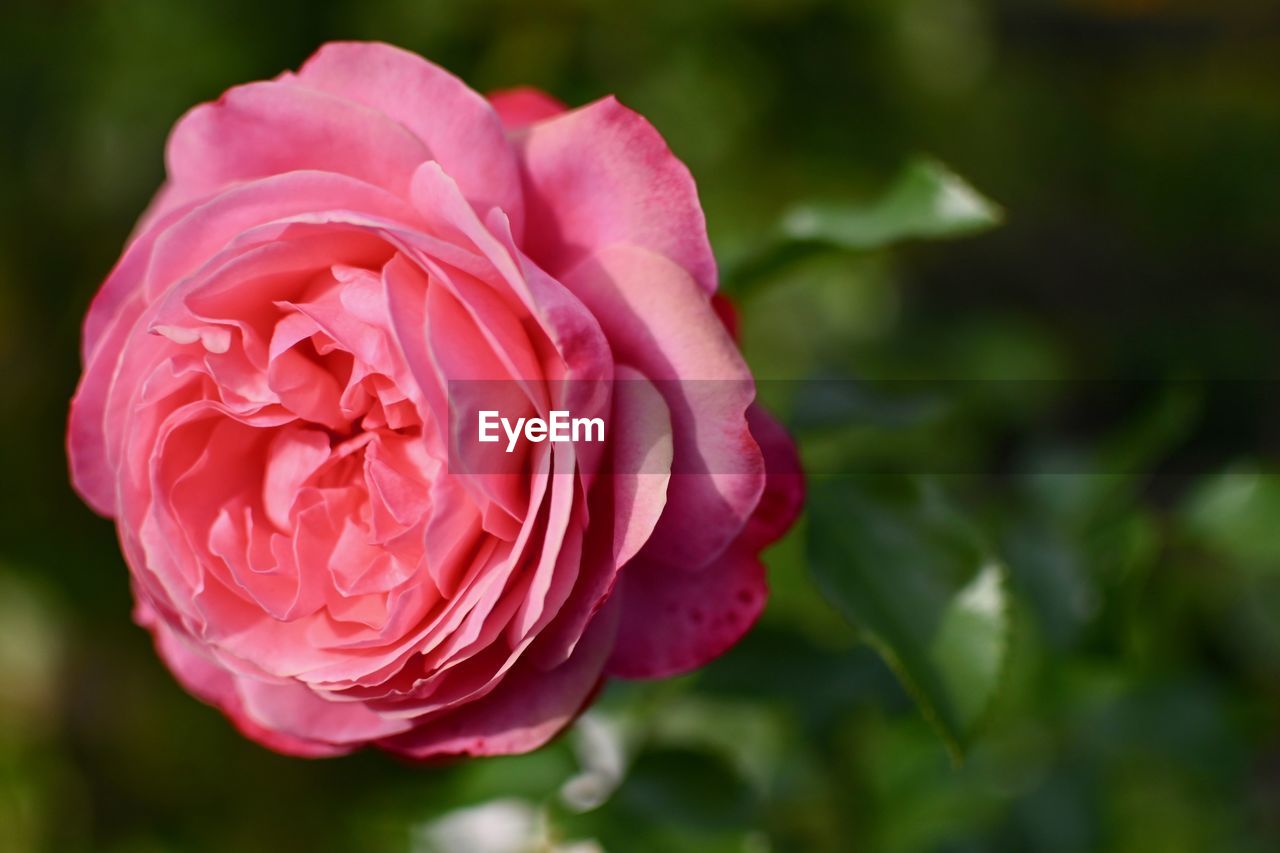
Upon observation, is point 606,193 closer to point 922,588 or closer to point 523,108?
point 523,108

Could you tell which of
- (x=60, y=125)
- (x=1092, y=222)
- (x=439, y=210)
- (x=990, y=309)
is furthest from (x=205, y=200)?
(x=1092, y=222)

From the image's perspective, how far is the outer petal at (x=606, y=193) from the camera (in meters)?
0.48

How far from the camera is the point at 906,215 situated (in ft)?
2.07

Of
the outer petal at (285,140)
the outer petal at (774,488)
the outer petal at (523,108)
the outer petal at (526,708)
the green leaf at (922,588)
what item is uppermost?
the outer petal at (285,140)

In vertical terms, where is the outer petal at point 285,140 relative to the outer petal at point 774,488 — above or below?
above

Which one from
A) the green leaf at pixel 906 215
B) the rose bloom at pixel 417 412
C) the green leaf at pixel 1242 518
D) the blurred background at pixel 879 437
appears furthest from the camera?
the green leaf at pixel 1242 518

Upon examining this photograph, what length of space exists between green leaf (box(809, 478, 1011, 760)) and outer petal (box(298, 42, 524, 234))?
0.23m

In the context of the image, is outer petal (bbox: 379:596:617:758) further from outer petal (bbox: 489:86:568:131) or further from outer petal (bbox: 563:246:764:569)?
outer petal (bbox: 489:86:568:131)

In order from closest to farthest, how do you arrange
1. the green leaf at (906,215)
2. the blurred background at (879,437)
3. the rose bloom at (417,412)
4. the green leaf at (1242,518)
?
the rose bloom at (417,412), the green leaf at (906,215), the blurred background at (879,437), the green leaf at (1242,518)

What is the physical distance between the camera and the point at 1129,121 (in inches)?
99.7

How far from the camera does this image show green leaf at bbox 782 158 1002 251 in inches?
24.0

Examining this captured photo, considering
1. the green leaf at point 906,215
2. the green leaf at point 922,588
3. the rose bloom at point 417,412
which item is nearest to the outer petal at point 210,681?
the rose bloom at point 417,412

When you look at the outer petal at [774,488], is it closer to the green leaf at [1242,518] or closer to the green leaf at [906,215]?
the green leaf at [906,215]

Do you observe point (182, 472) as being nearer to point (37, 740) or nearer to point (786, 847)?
point (786, 847)
